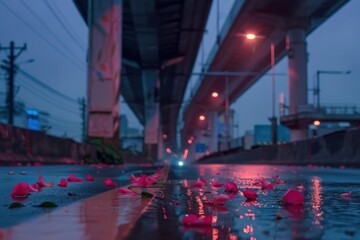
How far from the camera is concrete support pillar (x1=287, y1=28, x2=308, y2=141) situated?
51.6 meters

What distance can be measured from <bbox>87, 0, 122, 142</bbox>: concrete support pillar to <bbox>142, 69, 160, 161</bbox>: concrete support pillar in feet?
115

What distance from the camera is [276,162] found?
30.4 meters

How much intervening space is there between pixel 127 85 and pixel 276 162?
47.0 meters

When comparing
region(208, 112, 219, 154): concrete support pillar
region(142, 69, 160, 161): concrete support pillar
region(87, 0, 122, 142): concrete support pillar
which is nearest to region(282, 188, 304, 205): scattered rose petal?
region(87, 0, 122, 142): concrete support pillar

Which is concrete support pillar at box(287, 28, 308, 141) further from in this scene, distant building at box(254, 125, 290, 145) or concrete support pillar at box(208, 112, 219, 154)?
concrete support pillar at box(208, 112, 219, 154)

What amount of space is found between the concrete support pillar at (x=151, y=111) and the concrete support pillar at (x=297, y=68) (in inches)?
561

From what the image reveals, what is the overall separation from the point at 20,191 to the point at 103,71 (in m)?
18.1

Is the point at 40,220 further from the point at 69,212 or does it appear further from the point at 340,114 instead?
the point at 340,114

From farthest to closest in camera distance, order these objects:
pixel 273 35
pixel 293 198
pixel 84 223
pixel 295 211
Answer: pixel 273 35 → pixel 293 198 → pixel 295 211 → pixel 84 223

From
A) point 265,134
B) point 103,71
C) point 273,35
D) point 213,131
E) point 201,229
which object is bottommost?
point 201,229

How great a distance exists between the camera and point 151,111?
62969 mm

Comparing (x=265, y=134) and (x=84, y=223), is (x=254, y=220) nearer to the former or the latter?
(x=84, y=223)

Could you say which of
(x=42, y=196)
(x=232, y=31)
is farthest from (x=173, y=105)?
(x=42, y=196)

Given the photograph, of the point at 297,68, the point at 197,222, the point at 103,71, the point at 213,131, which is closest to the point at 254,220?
the point at 197,222
